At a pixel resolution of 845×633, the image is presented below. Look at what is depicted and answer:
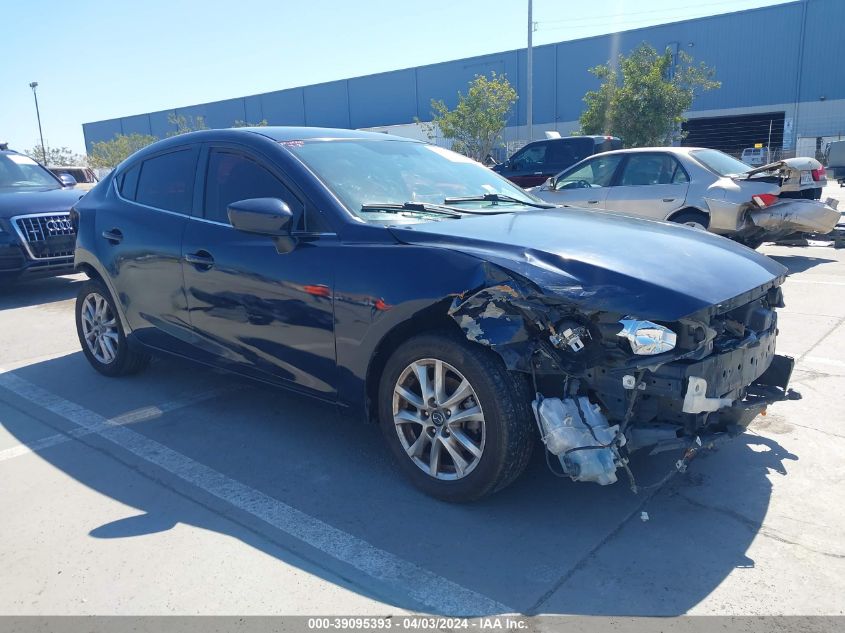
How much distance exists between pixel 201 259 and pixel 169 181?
34.7 inches

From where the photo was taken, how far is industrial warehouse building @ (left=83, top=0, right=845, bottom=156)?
3459cm

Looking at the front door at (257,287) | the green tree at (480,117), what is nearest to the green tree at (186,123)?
the green tree at (480,117)

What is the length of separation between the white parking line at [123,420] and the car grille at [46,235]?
4.76 m

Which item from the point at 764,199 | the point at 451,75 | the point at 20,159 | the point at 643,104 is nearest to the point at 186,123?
the point at 451,75

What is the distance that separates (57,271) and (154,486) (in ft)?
21.2

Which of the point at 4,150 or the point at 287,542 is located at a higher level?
the point at 4,150

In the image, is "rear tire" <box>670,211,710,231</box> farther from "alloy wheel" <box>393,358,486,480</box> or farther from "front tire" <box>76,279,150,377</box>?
"front tire" <box>76,279,150,377</box>

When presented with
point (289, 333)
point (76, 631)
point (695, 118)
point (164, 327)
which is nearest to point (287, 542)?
point (76, 631)

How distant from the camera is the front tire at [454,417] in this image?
9.62ft

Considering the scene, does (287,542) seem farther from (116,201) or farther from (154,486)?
(116,201)

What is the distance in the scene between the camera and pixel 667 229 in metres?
3.80

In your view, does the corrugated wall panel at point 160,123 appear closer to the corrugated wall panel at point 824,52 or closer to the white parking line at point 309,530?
the corrugated wall panel at point 824,52

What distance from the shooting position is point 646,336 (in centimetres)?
274

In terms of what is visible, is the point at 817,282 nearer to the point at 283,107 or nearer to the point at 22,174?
the point at 22,174
